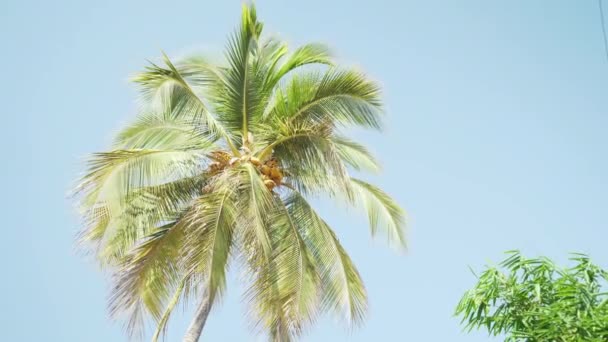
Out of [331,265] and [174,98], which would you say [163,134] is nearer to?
[174,98]

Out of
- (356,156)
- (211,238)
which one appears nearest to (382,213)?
(356,156)

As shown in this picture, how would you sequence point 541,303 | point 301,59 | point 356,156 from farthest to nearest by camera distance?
point 356,156 < point 301,59 < point 541,303

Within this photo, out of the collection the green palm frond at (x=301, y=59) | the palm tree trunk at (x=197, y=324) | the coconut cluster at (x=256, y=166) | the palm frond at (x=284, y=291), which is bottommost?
the palm tree trunk at (x=197, y=324)

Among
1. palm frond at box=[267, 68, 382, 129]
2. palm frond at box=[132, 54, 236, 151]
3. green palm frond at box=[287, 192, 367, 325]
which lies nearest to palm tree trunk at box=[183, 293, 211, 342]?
green palm frond at box=[287, 192, 367, 325]

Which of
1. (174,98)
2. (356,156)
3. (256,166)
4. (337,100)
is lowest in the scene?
(256,166)

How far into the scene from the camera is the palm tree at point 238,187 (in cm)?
1266

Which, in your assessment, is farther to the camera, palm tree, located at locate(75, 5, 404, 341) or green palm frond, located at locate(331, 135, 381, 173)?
green palm frond, located at locate(331, 135, 381, 173)

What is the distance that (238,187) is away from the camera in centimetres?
1287

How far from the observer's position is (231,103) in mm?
14250

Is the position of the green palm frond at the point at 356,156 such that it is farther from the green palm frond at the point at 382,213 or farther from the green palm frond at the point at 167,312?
the green palm frond at the point at 167,312

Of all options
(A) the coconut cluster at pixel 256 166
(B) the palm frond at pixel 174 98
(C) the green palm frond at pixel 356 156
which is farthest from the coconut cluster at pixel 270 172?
(C) the green palm frond at pixel 356 156

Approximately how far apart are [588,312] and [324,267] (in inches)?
176

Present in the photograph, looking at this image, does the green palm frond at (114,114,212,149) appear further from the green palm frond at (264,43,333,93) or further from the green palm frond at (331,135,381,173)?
the green palm frond at (331,135,381,173)

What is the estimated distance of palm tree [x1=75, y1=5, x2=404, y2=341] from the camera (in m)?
12.7
